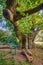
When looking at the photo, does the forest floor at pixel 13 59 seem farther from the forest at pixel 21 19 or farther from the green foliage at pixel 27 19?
the green foliage at pixel 27 19

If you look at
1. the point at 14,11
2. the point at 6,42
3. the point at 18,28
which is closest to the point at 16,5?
the point at 14,11

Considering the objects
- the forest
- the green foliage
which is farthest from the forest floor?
the green foliage

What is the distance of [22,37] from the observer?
11.6m

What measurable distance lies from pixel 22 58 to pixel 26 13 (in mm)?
2383

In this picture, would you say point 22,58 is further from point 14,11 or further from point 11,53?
point 14,11

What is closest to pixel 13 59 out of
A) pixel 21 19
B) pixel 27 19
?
pixel 21 19

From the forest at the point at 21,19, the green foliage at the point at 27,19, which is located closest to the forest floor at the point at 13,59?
the forest at the point at 21,19

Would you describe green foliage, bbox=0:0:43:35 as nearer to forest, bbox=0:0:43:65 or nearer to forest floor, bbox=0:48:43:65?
forest, bbox=0:0:43:65

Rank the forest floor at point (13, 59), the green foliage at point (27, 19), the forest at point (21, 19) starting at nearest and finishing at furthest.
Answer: the forest at point (21, 19)
the green foliage at point (27, 19)
the forest floor at point (13, 59)

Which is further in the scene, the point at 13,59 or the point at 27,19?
the point at 27,19

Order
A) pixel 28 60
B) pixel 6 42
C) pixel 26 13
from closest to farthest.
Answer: pixel 26 13 < pixel 28 60 < pixel 6 42

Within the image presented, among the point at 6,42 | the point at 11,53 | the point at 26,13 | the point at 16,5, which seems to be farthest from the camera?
the point at 6,42

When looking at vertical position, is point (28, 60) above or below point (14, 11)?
below

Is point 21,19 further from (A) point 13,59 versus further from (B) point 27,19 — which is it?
(A) point 13,59
